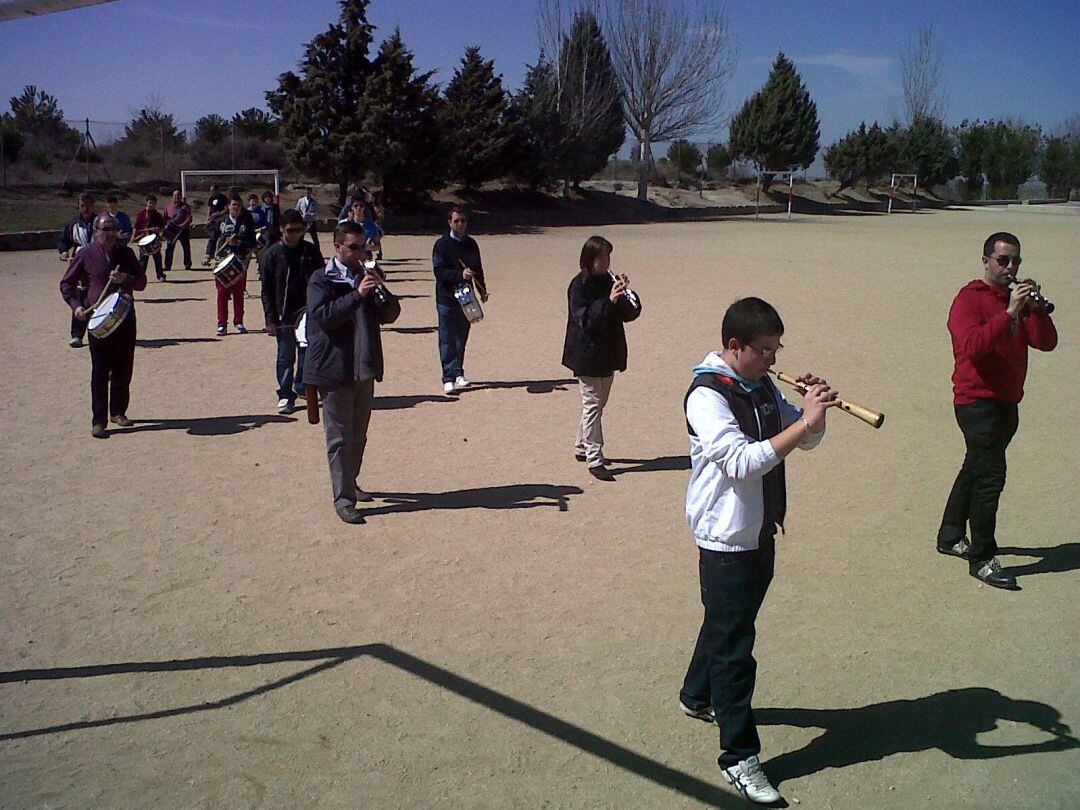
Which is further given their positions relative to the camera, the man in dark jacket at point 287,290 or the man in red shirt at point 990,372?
the man in dark jacket at point 287,290

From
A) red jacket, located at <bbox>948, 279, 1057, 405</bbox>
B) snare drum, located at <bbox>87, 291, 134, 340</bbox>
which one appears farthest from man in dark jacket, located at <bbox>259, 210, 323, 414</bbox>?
red jacket, located at <bbox>948, 279, 1057, 405</bbox>

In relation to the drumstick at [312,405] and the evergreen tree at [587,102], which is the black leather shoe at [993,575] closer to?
the drumstick at [312,405]

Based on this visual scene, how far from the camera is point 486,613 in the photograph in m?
5.06

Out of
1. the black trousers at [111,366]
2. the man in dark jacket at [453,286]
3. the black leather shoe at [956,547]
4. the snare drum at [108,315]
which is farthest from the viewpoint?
the man in dark jacket at [453,286]

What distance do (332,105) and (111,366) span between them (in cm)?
2808

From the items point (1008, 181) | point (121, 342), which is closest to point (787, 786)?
point (121, 342)

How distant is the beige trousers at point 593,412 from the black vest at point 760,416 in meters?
3.59

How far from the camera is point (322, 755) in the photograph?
3795 mm

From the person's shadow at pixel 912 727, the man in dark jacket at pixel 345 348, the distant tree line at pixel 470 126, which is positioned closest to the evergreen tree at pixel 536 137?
the distant tree line at pixel 470 126

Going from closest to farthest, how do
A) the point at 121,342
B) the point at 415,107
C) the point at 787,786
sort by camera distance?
the point at 787,786 → the point at 121,342 → the point at 415,107

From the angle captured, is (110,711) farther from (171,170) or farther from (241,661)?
(171,170)

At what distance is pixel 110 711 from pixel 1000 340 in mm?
4868

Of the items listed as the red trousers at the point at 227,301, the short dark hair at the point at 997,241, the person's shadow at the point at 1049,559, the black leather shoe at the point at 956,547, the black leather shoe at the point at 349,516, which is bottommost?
the black leather shoe at the point at 349,516

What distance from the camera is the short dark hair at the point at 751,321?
3365mm
